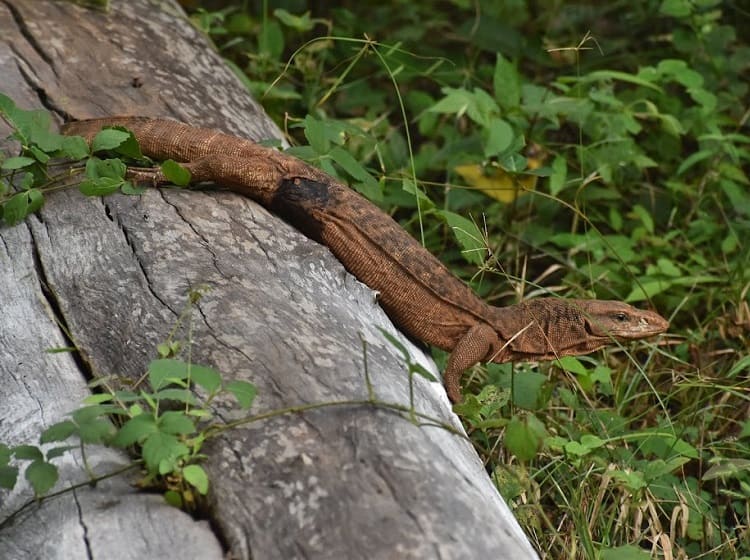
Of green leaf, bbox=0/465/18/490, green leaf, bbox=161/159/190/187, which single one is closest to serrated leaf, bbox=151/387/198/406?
green leaf, bbox=0/465/18/490

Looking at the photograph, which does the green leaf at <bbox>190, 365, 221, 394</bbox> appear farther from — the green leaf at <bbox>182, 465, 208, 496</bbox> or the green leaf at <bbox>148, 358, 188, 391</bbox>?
the green leaf at <bbox>182, 465, 208, 496</bbox>

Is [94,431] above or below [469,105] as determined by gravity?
above

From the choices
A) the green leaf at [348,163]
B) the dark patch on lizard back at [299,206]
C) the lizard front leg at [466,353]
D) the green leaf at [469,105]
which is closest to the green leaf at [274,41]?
the green leaf at [469,105]

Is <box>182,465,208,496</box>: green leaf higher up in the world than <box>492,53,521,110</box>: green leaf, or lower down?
higher up

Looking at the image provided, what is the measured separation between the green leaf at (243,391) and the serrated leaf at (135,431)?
196 mm

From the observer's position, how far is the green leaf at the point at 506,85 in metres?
5.13

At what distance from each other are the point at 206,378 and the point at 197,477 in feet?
0.75

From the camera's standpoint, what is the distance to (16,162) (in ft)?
11.0

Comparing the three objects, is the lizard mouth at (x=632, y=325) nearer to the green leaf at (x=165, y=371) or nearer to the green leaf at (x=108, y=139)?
the green leaf at (x=108, y=139)

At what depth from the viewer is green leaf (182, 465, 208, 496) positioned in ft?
7.54

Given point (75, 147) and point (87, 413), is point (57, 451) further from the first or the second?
point (75, 147)

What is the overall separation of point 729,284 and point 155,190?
2734mm

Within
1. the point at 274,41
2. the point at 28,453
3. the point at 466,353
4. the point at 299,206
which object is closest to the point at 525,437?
the point at 28,453

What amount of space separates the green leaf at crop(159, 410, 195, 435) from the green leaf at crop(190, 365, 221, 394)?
0.09 m
